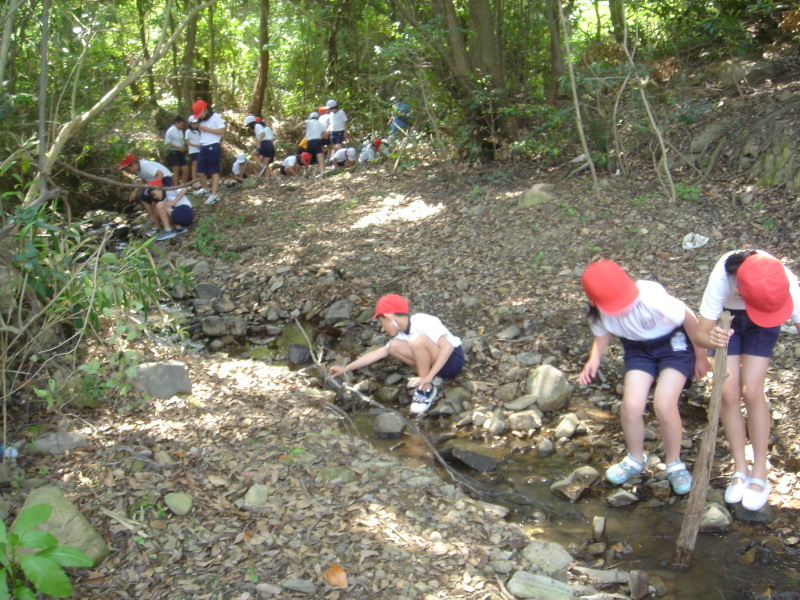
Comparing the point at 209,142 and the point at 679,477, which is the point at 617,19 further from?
the point at 679,477

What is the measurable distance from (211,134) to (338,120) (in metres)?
2.65

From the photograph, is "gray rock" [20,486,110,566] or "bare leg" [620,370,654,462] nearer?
"gray rock" [20,486,110,566]

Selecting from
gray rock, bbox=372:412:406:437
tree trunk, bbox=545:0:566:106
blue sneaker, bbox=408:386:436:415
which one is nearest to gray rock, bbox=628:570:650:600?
gray rock, bbox=372:412:406:437

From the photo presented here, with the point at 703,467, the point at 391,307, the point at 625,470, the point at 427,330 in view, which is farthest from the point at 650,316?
the point at 391,307

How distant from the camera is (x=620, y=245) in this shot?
6.14 metres

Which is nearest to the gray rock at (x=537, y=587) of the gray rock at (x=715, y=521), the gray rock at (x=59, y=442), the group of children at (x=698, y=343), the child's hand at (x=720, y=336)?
the gray rock at (x=715, y=521)

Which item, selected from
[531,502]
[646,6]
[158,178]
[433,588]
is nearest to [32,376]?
[433,588]

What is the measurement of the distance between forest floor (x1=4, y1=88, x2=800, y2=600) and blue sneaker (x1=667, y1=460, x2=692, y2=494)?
25 centimetres

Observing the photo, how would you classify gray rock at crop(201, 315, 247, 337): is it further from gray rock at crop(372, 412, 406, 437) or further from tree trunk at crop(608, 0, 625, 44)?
tree trunk at crop(608, 0, 625, 44)

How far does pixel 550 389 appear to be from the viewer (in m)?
4.73

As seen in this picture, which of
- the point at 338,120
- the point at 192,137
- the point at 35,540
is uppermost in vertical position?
the point at 338,120

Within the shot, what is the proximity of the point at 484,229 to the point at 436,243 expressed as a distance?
0.54m

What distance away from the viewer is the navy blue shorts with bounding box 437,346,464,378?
4973mm

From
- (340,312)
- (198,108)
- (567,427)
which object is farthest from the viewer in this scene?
(198,108)
